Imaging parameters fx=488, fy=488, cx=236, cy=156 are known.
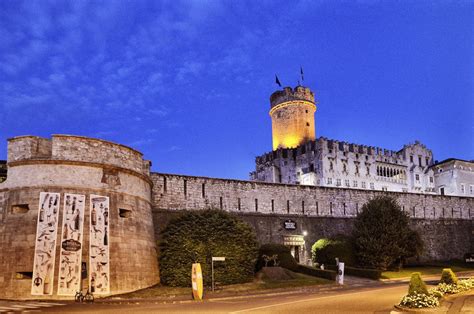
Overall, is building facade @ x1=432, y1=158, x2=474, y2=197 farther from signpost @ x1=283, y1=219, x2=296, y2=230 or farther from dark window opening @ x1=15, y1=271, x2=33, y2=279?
dark window opening @ x1=15, y1=271, x2=33, y2=279

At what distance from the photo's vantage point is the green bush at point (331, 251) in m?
42.4

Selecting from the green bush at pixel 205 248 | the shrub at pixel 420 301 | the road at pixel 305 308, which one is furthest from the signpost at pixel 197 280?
the shrub at pixel 420 301

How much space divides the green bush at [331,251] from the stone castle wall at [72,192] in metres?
17.6

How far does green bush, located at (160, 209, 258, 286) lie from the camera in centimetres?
3052

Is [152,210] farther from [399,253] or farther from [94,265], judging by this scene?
[399,253]

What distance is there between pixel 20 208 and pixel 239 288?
44.3 ft

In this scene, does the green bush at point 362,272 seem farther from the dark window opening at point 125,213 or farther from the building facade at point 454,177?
the building facade at point 454,177

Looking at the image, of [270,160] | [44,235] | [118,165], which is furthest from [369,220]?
[270,160]

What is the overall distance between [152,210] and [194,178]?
5142 millimetres

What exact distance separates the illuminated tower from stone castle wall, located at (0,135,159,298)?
5318cm

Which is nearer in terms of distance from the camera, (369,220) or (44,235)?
(44,235)

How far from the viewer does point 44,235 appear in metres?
25.5

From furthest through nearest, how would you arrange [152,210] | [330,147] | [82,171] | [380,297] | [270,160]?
[270,160] → [330,147] → [152,210] → [82,171] → [380,297]

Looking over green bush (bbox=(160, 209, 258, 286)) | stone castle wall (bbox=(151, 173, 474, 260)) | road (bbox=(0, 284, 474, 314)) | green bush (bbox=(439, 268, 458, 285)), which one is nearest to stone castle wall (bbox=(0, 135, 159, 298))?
green bush (bbox=(160, 209, 258, 286))
